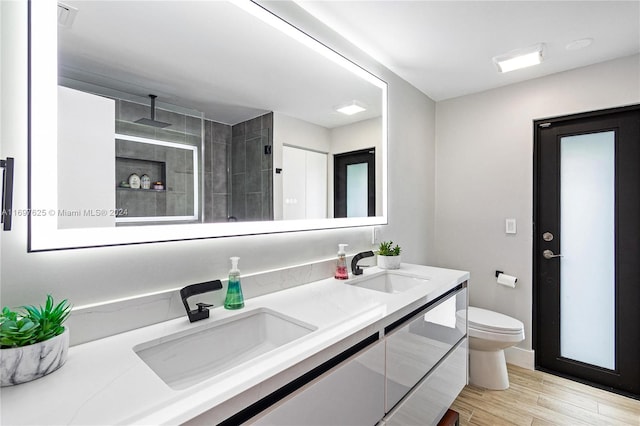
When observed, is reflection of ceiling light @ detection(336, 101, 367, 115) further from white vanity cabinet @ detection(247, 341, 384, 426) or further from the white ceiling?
white vanity cabinet @ detection(247, 341, 384, 426)

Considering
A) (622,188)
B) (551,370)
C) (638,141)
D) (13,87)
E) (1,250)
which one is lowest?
(551,370)

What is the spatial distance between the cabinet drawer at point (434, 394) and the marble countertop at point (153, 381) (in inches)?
16.4

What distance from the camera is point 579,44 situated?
1.93 metres

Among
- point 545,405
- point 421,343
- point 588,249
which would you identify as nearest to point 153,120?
point 421,343

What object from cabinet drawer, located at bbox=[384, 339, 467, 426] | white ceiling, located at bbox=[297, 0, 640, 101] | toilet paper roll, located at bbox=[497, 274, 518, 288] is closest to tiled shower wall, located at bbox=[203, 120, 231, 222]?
white ceiling, located at bbox=[297, 0, 640, 101]

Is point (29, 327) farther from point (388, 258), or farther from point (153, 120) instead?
point (388, 258)

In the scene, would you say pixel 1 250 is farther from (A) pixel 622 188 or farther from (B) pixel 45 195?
(A) pixel 622 188

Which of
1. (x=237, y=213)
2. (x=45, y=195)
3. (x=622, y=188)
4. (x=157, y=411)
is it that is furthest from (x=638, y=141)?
(x=45, y=195)

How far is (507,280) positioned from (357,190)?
1533 millimetres

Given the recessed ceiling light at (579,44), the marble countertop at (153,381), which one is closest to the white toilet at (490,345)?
the marble countertop at (153,381)

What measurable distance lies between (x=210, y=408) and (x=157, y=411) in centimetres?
10

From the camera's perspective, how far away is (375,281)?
6.19 ft

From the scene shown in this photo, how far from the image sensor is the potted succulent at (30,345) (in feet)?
2.18

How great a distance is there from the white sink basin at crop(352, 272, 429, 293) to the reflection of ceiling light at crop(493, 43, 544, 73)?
161 cm
